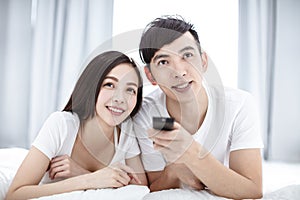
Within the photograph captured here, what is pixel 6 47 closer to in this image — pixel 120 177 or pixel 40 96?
pixel 40 96

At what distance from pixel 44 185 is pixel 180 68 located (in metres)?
0.47

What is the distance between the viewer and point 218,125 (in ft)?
3.63

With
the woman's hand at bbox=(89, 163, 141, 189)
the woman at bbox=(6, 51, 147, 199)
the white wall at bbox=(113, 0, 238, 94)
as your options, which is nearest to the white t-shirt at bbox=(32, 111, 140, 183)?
the woman at bbox=(6, 51, 147, 199)

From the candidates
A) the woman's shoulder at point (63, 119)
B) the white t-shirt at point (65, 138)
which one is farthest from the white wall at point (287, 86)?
the woman's shoulder at point (63, 119)

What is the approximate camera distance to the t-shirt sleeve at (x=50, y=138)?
1039 millimetres

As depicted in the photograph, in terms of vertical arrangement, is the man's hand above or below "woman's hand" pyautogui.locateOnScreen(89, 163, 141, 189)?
above

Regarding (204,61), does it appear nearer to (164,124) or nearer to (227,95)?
(227,95)

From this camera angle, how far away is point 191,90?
1.05m

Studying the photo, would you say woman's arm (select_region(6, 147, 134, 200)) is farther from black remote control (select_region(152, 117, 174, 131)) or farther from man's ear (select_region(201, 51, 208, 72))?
man's ear (select_region(201, 51, 208, 72))

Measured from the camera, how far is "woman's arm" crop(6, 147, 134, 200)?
962mm

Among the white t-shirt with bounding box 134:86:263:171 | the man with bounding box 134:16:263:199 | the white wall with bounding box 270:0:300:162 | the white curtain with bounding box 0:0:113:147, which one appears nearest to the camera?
the man with bounding box 134:16:263:199

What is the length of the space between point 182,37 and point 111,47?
0.20 m

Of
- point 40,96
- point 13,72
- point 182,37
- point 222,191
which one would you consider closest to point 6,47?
point 13,72

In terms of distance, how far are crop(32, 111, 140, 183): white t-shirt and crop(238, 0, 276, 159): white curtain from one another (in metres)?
1.24
